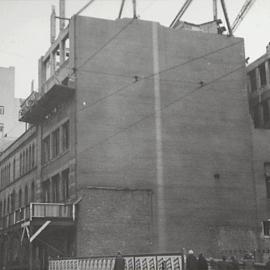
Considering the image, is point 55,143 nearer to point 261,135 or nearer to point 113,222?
point 113,222

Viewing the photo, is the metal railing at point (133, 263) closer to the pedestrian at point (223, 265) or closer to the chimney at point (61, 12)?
the pedestrian at point (223, 265)

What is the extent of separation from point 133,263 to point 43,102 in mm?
18499

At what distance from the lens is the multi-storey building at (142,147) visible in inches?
1631

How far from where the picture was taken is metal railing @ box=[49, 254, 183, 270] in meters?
28.8

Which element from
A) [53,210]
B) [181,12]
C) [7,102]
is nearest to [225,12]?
[181,12]

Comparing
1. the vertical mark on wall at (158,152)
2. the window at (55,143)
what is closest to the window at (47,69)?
the window at (55,143)

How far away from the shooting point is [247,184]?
4559 centimetres

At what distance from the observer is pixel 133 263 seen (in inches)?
1243

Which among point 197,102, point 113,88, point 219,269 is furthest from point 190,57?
point 219,269

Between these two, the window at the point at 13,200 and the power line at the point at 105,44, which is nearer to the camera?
the power line at the point at 105,44

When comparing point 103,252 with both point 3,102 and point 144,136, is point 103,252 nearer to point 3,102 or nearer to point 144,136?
point 144,136

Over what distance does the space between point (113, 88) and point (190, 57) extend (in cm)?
682

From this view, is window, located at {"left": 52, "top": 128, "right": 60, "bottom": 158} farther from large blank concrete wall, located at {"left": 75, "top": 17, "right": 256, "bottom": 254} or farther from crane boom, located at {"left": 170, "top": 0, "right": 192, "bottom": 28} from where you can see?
crane boom, located at {"left": 170, "top": 0, "right": 192, "bottom": 28}

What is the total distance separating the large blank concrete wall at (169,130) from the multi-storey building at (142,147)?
0.24 feet
